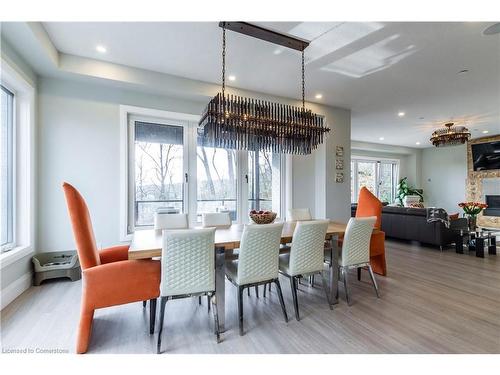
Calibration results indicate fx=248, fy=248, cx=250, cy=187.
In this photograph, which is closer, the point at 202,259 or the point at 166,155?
the point at 202,259

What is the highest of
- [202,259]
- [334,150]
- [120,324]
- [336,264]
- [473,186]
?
Result: [334,150]

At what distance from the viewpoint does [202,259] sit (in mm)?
1982

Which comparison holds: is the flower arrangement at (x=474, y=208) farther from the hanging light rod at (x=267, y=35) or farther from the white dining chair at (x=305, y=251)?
the hanging light rod at (x=267, y=35)

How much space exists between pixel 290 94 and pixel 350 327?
3.70 meters

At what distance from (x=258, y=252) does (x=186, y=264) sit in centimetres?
63

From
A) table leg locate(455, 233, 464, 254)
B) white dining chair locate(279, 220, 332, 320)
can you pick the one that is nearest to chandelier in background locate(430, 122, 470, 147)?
table leg locate(455, 233, 464, 254)

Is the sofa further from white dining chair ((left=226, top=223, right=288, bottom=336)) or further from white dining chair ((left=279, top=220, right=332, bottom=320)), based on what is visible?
white dining chair ((left=226, top=223, right=288, bottom=336))

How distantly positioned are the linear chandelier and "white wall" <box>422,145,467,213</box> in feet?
29.3

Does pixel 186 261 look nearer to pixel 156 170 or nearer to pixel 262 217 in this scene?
pixel 262 217

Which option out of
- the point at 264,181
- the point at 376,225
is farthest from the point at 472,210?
the point at 264,181

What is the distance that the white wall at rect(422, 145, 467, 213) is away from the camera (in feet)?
29.6

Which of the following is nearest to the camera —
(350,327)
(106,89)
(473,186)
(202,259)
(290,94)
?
(202,259)
